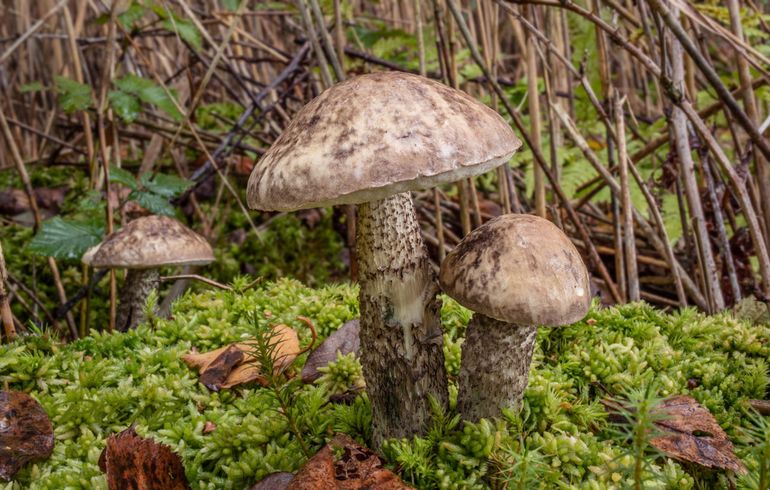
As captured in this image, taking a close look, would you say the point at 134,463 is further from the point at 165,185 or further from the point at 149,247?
the point at 165,185

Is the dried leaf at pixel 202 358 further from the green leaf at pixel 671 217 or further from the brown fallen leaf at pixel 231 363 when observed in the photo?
the green leaf at pixel 671 217

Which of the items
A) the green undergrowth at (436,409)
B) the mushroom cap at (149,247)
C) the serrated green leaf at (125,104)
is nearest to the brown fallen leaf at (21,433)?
the green undergrowth at (436,409)

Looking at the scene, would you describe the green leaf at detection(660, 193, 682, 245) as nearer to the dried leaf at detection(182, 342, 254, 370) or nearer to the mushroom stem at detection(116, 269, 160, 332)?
the dried leaf at detection(182, 342, 254, 370)

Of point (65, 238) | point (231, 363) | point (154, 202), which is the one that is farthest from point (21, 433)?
point (154, 202)

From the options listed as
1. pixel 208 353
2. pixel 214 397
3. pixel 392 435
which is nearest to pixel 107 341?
pixel 208 353

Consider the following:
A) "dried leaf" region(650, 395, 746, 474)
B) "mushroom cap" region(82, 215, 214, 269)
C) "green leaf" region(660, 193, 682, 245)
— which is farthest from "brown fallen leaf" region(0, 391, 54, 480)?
"green leaf" region(660, 193, 682, 245)

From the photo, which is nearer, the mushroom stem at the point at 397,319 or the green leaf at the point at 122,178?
A: the mushroom stem at the point at 397,319

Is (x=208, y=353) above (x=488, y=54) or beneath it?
beneath

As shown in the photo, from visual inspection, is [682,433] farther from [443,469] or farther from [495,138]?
[495,138]
